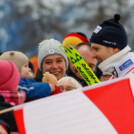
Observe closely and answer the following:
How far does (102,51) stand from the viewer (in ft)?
9.94

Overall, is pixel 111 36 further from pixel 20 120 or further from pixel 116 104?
pixel 20 120

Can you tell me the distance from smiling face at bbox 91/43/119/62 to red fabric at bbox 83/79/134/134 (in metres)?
0.82

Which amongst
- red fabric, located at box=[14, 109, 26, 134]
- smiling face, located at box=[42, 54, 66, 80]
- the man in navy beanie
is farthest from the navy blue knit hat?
red fabric, located at box=[14, 109, 26, 134]

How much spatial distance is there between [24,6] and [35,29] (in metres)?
1.74

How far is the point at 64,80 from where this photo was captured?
9.37 ft

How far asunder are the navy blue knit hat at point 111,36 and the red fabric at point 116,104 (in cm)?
95

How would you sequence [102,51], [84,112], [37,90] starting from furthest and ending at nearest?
[102,51] < [37,90] < [84,112]

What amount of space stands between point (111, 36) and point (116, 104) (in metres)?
1.16

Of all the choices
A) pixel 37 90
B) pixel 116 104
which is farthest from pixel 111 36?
pixel 116 104

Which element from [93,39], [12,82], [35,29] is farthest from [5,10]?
[12,82]

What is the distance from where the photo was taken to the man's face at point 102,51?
9.74 ft

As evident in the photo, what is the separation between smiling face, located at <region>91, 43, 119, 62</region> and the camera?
9.75 ft

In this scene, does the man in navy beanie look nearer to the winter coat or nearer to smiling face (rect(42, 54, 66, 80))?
smiling face (rect(42, 54, 66, 80))

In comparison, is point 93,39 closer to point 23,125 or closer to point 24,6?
point 23,125
